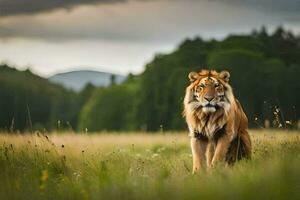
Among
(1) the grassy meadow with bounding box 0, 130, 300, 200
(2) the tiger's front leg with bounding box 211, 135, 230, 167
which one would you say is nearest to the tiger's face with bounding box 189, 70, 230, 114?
(2) the tiger's front leg with bounding box 211, 135, 230, 167

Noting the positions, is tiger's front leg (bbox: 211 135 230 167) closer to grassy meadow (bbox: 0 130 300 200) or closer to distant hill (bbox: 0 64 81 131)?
grassy meadow (bbox: 0 130 300 200)

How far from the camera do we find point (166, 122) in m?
40.4

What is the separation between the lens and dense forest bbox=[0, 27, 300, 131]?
3183cm

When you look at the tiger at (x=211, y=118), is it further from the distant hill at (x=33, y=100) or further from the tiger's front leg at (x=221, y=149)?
the distant hill at (x=33, y=100)

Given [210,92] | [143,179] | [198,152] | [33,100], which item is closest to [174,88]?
[33,100]

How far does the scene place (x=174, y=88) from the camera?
42188 millimetres

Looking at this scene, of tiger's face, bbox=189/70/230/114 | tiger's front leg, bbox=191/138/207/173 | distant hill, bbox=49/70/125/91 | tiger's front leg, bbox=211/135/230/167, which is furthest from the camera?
distant hill, bbox=49/70/125/91

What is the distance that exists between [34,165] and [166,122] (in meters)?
30.5

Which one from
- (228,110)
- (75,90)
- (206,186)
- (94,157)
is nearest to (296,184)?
(206,186)

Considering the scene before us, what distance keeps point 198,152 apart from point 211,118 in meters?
0.52

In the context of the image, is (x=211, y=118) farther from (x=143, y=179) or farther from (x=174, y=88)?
(x=174, y=88)

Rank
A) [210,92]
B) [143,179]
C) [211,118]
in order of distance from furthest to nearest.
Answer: [211,118] → [210,92] → [143,179]

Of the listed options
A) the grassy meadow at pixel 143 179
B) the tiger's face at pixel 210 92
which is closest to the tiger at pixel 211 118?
the tiger's face at pixel 210 92

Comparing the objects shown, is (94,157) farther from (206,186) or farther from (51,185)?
(206,186)
